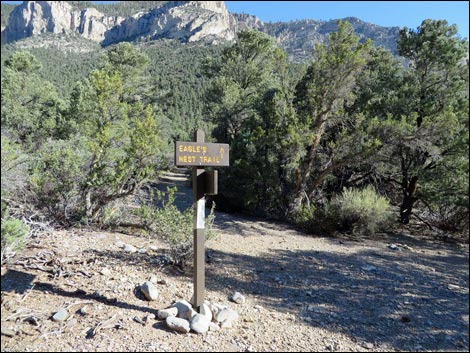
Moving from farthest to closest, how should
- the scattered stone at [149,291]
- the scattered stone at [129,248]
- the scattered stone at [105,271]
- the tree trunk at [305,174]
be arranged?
1. the tree trunk at [305,174]
2. the scattered stone at [129,248]
3. the scattered stone at [105,271]
4. the scattered stone at [149,291]

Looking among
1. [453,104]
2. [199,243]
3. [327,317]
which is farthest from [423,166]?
[199,243]

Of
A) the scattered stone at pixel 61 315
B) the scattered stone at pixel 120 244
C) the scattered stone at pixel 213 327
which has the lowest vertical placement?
the scattered stone at pixel 213 327

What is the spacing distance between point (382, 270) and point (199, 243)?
4.16 m

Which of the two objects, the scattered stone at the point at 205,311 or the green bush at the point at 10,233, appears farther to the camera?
the scattered stone at the point at 205,311

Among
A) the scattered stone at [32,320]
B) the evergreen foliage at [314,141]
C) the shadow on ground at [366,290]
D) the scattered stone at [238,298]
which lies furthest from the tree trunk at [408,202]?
the scattered stone at [32,320]

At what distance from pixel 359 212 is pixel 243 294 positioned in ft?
18.4

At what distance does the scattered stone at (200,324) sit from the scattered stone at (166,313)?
26 centimetres

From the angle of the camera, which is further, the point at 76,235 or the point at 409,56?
the point at 409,56

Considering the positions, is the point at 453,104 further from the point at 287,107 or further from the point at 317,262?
the point at 317,262

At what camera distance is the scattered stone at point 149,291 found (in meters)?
4.20

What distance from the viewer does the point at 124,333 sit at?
3.38 m

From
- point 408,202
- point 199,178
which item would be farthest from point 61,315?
point 408,202

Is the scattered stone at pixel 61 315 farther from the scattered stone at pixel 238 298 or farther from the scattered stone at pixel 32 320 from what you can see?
the scattered stone at pixel 238 298

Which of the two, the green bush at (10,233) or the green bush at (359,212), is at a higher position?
the green bush at (10,233)
